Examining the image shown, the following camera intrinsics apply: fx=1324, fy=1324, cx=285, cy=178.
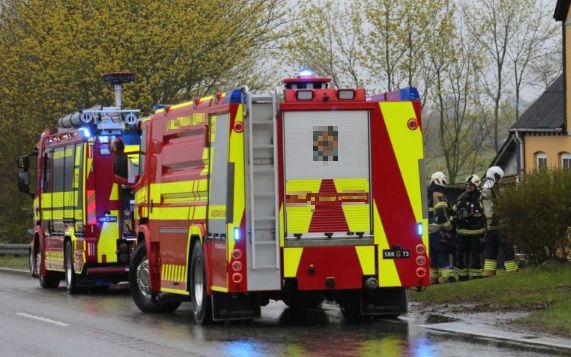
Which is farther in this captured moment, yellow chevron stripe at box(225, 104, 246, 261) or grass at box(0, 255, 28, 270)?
grass at box(0, 255, 28, 270)

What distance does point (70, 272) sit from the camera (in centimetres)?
2350

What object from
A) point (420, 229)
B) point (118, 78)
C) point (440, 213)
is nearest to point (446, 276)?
point (440, 213)

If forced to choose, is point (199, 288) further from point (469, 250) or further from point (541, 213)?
point (469, 250)

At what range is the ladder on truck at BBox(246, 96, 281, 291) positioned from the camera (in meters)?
14.6

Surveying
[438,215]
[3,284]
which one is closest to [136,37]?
[3,284]

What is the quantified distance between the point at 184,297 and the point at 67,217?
276 inches

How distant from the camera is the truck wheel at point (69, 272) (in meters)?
23.3

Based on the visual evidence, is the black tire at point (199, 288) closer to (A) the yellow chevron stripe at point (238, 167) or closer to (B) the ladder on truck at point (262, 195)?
(B) the ladder on truck at point (262, 195)

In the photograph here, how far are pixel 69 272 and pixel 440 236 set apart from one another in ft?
23.1

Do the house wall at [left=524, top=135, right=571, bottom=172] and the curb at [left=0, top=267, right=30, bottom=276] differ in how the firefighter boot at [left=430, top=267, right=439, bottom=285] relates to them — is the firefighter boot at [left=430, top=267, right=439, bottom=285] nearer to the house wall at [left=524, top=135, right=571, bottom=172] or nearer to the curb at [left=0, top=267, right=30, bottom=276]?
the curb at [left=0, top=267, right=30, bottom=276]

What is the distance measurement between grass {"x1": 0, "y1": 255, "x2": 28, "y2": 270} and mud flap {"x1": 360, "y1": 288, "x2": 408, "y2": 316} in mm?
18707

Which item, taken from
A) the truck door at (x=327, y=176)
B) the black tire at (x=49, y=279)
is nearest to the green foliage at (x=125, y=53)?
the black tire at (x=49, y=279)

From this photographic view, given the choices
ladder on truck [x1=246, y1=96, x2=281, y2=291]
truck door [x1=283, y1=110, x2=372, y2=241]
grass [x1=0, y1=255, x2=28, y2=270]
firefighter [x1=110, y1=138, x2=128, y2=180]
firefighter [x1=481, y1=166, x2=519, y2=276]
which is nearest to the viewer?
ladder on truck [x1=246, y1=96, x2=281, y2=291]

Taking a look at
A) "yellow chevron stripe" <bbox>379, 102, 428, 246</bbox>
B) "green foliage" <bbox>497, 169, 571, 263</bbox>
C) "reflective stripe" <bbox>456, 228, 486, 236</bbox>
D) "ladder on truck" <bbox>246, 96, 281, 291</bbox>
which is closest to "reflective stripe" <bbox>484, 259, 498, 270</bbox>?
"reflective stripe" <bbox>456, 228, 486, 236</bbox>
